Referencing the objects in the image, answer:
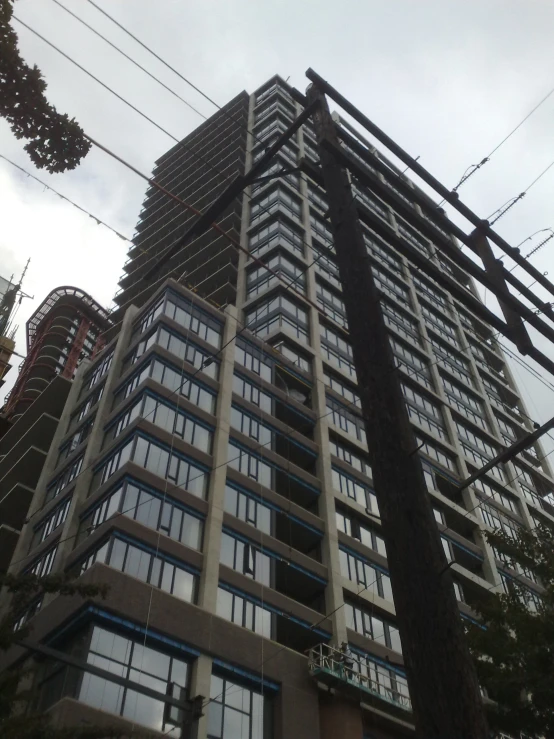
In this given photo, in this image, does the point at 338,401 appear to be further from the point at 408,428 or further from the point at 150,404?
the point at 408,428

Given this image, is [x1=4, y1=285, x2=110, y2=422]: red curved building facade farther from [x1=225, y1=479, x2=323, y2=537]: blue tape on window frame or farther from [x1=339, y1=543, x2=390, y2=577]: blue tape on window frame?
[x1=339, y1=543, x2=390, y2=577]: blue tape on window frame

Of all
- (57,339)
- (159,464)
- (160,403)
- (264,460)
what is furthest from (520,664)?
(57,339)

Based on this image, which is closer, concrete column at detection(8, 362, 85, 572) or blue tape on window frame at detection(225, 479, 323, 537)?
blue tape on window frame at detection(225, 479, 323, 537)

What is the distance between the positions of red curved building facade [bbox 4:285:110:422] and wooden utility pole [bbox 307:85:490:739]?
65142 millimetres

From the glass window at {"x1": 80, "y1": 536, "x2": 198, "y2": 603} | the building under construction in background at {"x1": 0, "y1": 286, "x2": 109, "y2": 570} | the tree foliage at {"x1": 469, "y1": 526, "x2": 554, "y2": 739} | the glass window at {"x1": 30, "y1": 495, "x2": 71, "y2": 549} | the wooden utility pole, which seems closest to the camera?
the wooden utility pole

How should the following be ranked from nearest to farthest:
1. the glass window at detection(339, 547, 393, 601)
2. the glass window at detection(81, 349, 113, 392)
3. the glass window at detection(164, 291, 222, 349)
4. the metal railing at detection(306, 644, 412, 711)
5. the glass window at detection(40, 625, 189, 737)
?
the glass window at detection(40, 625, 189, 737) → the metal railing at detection(306, 644, 412, 711) → the glass window at detection(339, 547, 393, 601) → the glass window at detection(164, 291, 222, 349) → the glass window at detection(81, 349, 113, 392)

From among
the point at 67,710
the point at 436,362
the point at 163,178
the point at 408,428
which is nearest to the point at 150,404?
the point at 67,710

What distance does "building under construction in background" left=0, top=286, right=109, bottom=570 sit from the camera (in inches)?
1661

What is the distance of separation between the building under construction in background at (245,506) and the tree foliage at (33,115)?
475cm

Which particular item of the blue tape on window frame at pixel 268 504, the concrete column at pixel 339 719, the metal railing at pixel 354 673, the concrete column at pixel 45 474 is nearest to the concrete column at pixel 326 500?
the blue tape on window frame at pixel 268 504

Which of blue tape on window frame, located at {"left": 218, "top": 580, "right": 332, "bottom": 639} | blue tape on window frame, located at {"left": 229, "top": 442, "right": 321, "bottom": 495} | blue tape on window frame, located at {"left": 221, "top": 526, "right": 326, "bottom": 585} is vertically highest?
blue tape on window frame, located at {"left": 229, "top": 442, "right": 321, "bottom": 495}

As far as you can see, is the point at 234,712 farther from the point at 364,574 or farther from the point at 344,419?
the point at 344,419

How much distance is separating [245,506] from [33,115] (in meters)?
26.0

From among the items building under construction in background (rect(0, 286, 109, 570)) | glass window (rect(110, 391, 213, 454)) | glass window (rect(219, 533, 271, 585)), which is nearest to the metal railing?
glass window (rect(219, 533, 271, 585))
